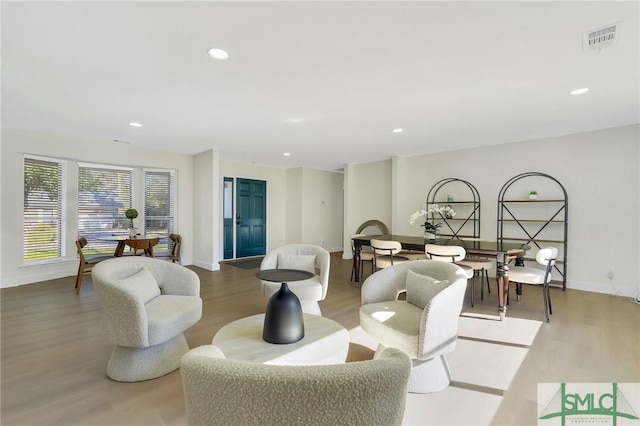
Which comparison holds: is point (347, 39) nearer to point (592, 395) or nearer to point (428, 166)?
point (592, 395)

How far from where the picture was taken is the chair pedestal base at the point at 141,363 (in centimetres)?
208

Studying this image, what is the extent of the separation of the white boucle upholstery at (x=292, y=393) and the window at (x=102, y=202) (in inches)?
224

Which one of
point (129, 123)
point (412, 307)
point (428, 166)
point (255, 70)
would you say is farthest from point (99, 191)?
point (428, 166)

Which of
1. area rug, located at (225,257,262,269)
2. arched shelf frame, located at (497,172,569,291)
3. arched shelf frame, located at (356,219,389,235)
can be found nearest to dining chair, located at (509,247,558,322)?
arched shelf frame, located at (497,172,569,291)

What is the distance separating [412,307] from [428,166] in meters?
4.40

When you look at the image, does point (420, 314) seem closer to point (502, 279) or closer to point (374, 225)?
point (502, 279)

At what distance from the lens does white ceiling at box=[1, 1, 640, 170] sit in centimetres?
181

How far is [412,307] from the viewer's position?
232 cm

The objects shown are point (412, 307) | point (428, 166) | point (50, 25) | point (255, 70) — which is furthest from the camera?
point (428, 166)

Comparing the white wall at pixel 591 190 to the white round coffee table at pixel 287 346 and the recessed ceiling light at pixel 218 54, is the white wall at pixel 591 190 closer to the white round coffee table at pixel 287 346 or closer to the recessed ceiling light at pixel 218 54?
the white round coffee table at pixel 287 346

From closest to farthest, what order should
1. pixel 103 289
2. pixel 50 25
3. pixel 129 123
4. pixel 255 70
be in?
1. pixel 50 25
2. pixel 103 289
3. pixel 255 70
4. pixel 129 123

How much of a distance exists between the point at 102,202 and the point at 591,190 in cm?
817

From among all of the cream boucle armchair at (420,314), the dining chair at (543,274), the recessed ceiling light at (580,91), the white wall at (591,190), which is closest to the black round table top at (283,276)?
the cream boucle armchair at (420,314)

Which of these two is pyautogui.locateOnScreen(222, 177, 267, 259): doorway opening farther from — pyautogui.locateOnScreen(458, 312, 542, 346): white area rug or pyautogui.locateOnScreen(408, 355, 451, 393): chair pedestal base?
pyautogui.locateOnScreen(408, 355, 451, 393): chair pedestal base
